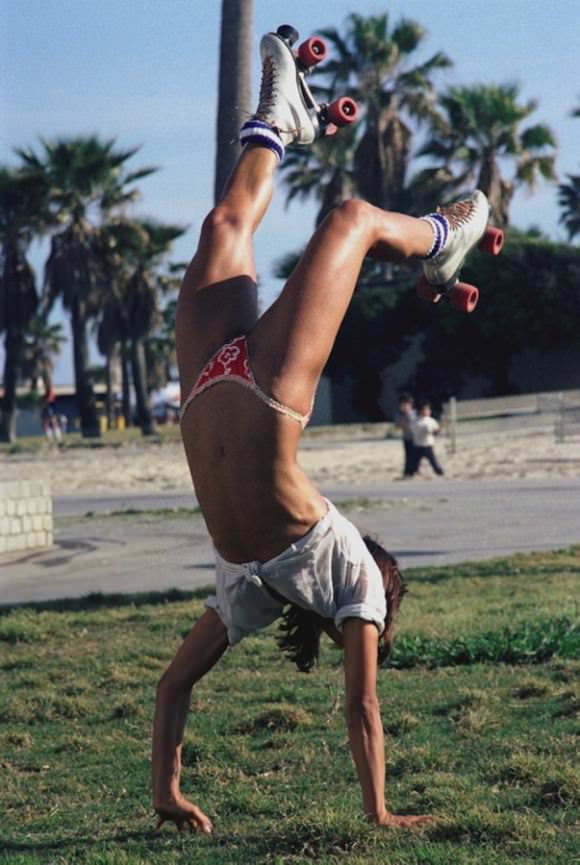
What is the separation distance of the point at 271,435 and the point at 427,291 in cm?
86

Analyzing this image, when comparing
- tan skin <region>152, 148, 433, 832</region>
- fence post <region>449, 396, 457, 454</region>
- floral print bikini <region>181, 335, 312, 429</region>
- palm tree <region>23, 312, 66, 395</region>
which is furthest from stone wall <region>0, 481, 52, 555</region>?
palm tree <region>23, 312, 66, 395</region>

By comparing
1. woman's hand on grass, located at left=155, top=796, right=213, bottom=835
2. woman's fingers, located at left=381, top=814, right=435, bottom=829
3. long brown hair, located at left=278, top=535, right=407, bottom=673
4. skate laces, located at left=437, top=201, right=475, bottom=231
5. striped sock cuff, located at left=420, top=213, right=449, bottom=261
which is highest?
skate laces, located at left=437, top=201, right=475, bottom=231

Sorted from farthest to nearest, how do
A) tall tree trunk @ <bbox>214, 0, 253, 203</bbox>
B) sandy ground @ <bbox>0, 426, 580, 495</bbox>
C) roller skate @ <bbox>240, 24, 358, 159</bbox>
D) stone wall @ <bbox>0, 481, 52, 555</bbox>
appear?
sandy ground @ <bbox>0, 426, 580, 495</bbox>, stone wall @ <bbox>0, 481, 52, 555</bbox>, tall tree trunk @ <bbox>214, 0, 253, 203</bbox>, roller skate @ <bbox>240, 24, 358, 159</bbox>

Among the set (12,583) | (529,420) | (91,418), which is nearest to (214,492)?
(12,583)

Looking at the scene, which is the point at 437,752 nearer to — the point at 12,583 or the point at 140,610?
the point at 140,610

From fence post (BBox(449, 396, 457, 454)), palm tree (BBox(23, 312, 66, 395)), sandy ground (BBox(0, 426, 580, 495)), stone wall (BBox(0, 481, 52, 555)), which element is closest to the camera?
stone wall (BBox(0, 481, 52, 555))

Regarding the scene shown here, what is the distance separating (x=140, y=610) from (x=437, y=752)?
4.81 metres

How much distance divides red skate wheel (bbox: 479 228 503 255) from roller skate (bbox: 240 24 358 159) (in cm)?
57

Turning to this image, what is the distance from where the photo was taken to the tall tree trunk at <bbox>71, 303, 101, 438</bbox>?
46.2 m

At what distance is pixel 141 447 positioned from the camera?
3972cm

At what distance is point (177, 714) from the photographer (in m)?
4.62

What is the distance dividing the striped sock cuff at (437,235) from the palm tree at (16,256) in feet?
135

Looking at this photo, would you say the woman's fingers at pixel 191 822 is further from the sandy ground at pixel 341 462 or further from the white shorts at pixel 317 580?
the sandy ground at pixel 341 462

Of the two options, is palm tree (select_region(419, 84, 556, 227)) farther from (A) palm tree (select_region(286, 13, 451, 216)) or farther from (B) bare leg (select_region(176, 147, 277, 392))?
(B) bare leg (select_region(176, 147, 277, 392))
